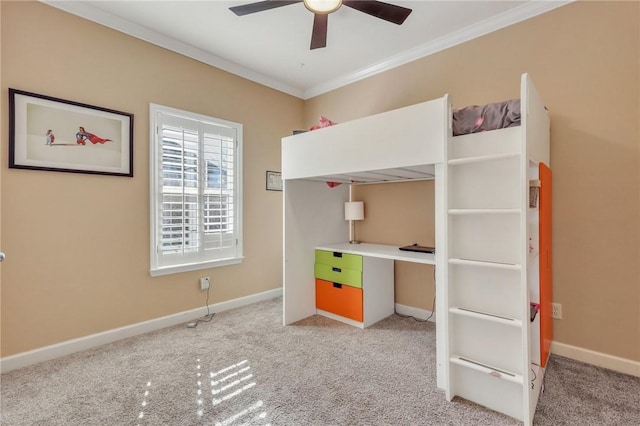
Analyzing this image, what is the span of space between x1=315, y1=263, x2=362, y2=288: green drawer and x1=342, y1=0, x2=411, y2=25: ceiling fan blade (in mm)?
2062

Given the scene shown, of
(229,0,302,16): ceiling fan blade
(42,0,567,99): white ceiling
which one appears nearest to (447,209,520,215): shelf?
(229,0,302,16): ceiling fan blade

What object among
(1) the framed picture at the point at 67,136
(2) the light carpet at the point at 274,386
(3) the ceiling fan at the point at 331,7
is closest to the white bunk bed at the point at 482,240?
(2) the light carpet at the point at 274,386

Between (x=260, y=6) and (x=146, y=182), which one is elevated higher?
(x=260, y=6)

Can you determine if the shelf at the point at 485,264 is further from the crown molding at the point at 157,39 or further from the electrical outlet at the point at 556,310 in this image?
the crown molding at the point at 157,39

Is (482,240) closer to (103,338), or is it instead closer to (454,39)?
(454,39)

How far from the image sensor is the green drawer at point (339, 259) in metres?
2.83

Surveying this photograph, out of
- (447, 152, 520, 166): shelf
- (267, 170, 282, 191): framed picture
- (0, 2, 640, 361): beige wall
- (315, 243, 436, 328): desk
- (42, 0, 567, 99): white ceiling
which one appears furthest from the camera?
(267, 170, 282, 191): framed picture

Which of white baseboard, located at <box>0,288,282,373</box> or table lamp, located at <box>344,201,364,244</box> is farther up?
table lamp, located at <box>344,201,364,244</box>

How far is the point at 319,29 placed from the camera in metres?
2.23

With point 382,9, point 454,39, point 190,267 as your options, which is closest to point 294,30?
point 382,9

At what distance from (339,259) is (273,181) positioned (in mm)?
1463

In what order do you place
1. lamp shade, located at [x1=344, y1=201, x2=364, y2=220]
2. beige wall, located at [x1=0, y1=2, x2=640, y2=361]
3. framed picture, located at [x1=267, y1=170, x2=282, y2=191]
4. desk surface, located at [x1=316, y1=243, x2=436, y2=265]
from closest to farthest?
beige wall, located at [x1=0, y1=2, x2=640, y2=361]
desk surface, located at [x1=316, y1=243, x2=436, y2=265]
lamp shade, located at [x1=344, y1=201, x2=364, y2=220]
framed picture, located at [x1=267, y1=170, x2=282, y2=191]

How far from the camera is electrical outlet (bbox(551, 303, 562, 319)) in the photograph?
2.31 meters

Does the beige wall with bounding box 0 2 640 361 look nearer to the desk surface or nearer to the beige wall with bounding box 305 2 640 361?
the beige wall with bounding box 305 2 640 361
